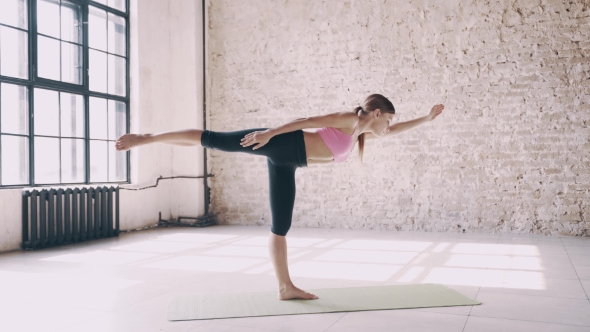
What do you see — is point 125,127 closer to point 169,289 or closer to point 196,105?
point 196,105

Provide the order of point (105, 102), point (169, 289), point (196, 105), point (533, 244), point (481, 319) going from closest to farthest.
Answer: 1. point (481, 319)
2. point (169, 289)
3. point (533, 244)
4. point (105, 102)
5. point (196, 105)

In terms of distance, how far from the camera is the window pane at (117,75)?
6672 millimetres

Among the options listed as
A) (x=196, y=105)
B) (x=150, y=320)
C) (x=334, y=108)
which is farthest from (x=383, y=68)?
(x=150, y=320)

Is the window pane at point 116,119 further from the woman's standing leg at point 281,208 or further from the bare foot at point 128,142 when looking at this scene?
the woman's standing leg at point 281,208

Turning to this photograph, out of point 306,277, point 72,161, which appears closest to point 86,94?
point 72,161

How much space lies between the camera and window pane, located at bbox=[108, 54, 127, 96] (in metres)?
6.67

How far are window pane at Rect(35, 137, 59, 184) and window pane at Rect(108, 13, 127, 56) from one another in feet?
5.17

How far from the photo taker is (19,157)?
5.43 m

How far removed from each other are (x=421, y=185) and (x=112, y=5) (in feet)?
15.4

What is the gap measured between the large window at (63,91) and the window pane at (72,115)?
0.04 feet

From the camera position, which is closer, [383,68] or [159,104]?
[383,68]

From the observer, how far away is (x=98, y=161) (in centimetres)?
646

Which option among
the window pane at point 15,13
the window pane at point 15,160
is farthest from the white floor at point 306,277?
the window pane at point 15,13

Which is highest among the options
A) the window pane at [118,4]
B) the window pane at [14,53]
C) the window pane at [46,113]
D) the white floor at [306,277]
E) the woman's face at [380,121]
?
the window pane at [118,4]
